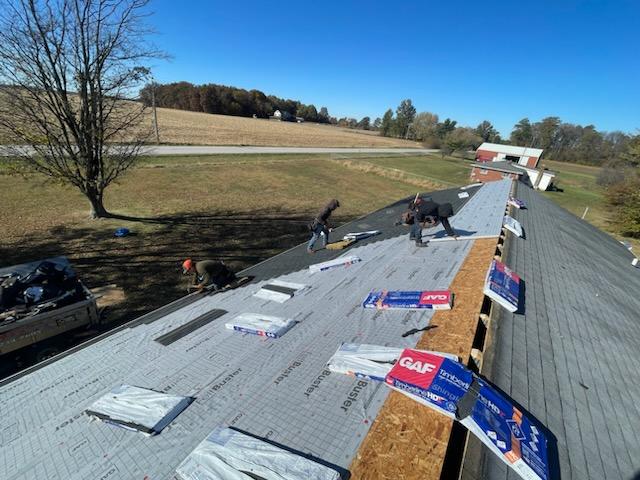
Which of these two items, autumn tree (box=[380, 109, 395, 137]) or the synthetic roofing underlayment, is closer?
the synthetic roofing underlayment

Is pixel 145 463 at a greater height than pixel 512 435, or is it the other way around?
pixel 512 435

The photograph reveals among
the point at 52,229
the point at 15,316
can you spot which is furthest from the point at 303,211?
the point at 15,316

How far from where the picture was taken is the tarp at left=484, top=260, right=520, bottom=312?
5.60 meters

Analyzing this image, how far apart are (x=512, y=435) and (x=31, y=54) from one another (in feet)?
66.0

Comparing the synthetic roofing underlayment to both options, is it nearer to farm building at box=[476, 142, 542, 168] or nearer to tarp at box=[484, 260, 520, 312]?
tarp at box=[484, 260, 520, 312]

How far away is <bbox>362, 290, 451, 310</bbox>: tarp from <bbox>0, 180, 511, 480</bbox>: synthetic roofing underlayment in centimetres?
17

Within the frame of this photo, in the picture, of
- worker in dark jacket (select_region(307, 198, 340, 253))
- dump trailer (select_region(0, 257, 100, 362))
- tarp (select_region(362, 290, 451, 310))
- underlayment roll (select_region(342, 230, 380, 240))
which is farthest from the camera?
underlayment roll (select_region(342, 230, 380, 240))

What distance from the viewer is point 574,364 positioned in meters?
4.91

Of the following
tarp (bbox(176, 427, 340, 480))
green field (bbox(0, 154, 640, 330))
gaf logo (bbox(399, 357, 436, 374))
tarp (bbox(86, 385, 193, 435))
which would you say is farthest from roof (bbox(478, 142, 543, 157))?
tarp (bbox(86, 385, 193, 435))

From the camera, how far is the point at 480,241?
905 centimetres

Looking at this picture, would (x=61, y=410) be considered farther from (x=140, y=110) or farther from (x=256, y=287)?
(x=140, y=110)

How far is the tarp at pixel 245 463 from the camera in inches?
116

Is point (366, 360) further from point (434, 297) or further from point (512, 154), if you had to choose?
point (512, 154)

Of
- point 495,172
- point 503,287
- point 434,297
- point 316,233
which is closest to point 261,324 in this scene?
point 434,297
